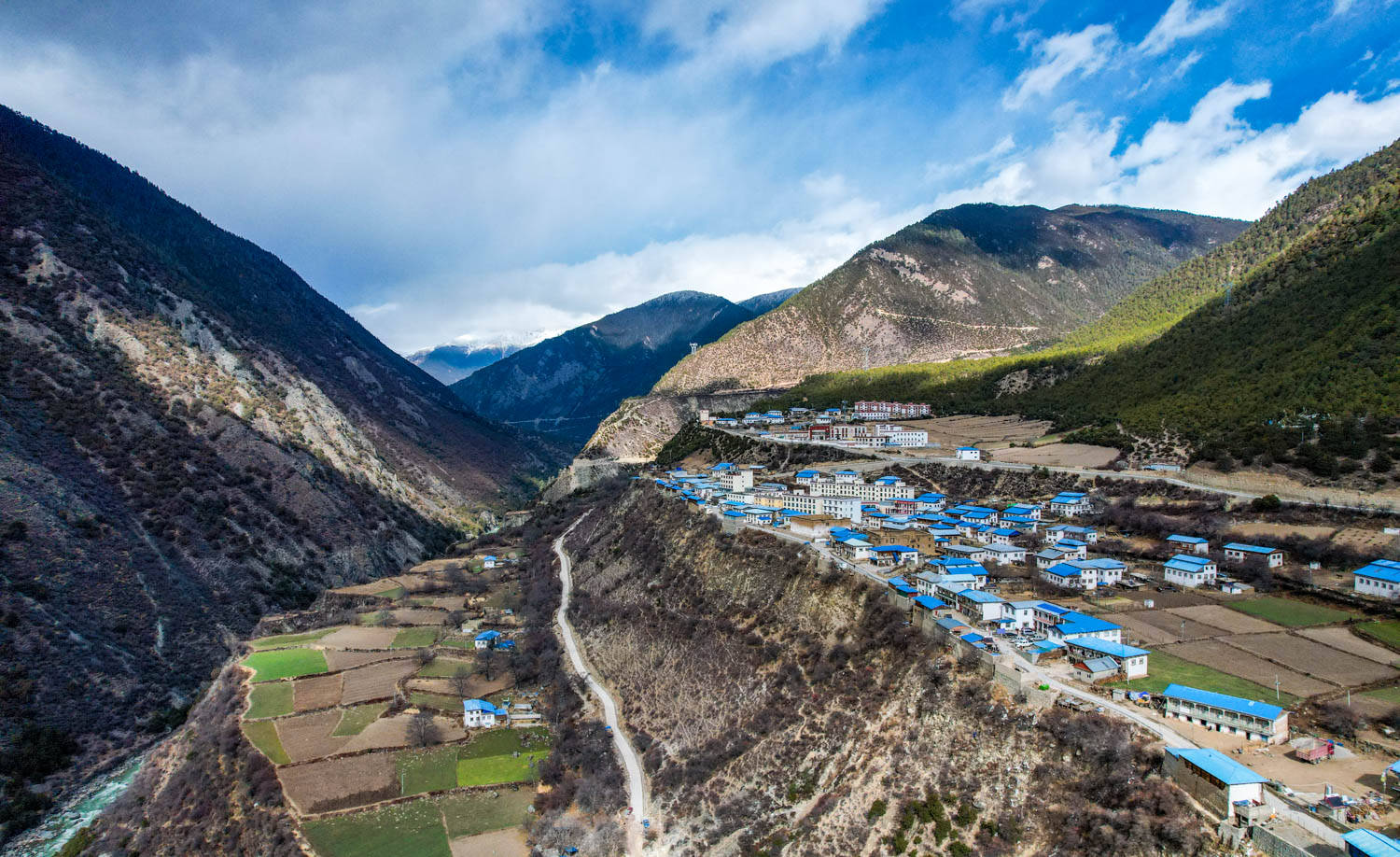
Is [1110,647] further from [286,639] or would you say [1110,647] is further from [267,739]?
[286,639]

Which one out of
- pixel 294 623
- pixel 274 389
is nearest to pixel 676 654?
pixel 294 623

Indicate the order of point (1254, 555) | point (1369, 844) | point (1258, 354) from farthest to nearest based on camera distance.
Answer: point (1258, 354)
point (1254, 555)
point (1369, 844)

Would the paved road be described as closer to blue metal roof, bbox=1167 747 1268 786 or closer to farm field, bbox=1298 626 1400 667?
blue metal roof, bbox=1167 747 1268 786

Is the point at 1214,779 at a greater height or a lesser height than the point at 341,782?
greater

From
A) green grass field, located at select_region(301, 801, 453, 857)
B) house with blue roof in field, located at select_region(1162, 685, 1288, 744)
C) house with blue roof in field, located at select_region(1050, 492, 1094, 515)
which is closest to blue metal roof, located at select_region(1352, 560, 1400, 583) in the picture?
house with blue roof in field, located at select_region(1162, 685, 1288, 744)

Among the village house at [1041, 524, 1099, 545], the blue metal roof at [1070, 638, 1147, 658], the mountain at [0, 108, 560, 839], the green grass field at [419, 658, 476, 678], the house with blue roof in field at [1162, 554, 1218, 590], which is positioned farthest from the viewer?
the mountain at [0, 108, 560, 839]

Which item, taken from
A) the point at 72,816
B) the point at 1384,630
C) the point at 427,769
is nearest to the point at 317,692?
the point at 72,816

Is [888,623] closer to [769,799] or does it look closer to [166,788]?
[769,799]

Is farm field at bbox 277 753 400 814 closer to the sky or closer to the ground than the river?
closer to the sky

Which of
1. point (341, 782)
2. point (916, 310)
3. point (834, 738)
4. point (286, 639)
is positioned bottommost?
point (341, 782)
